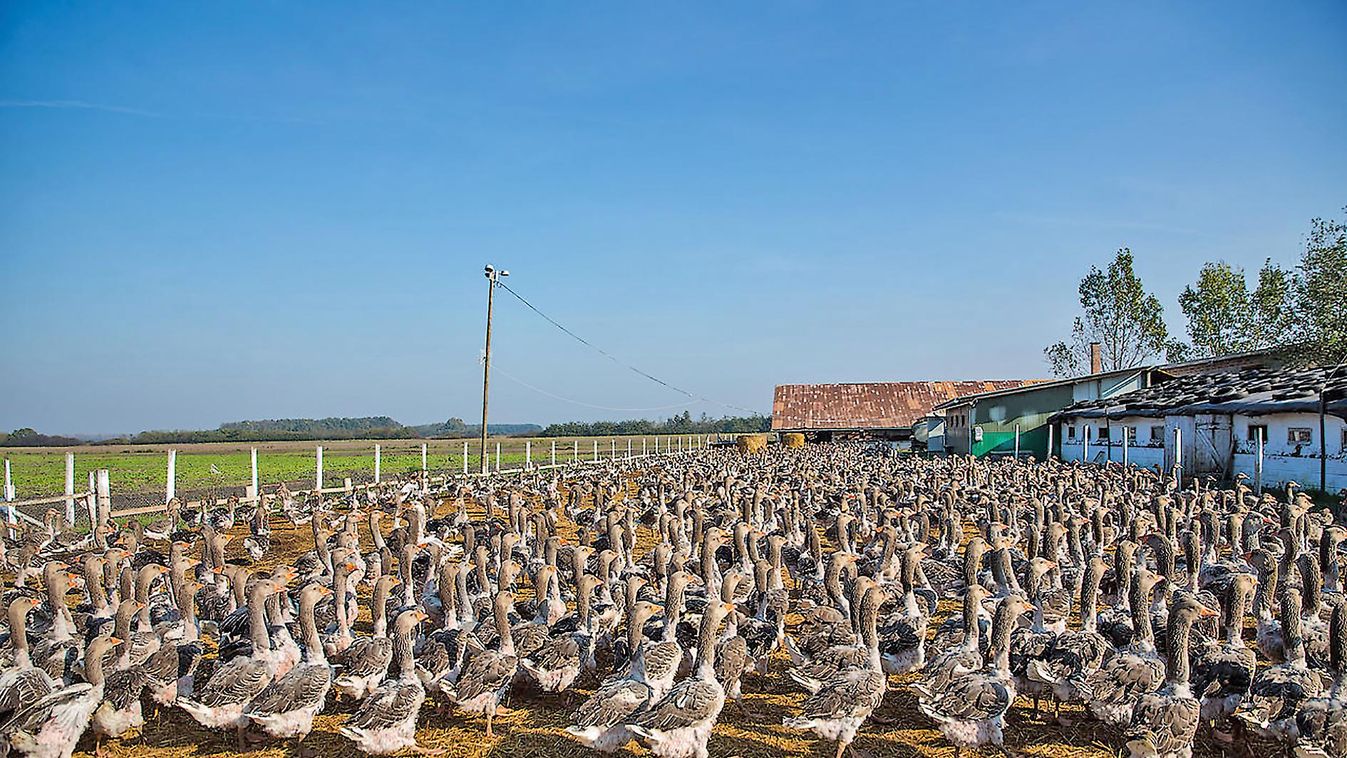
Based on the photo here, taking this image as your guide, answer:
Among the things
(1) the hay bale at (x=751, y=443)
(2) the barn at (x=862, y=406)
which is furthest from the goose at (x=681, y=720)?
(2) the barn at (x=862, y=406)

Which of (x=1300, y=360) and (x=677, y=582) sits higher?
(x=1300, y=360)

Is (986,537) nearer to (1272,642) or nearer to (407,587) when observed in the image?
(1272,642)

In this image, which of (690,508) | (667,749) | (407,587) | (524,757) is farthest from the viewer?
(690,508)

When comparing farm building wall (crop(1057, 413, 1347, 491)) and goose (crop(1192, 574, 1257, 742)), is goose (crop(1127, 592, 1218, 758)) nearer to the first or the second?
goose (crop(1192, 574, 1257, 742))

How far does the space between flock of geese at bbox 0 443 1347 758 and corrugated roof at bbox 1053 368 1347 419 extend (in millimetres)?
11364

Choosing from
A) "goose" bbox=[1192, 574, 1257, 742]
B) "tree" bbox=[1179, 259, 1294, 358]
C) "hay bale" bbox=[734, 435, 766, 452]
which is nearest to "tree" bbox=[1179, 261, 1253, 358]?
"tree" bbox=[1179, 259, 1294, 358]

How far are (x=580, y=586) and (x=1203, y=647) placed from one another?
5.43 m

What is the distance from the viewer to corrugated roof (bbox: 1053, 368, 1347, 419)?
22.9 m

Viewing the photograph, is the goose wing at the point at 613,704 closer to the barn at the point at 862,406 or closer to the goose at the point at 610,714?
the goose at the point at 610,714

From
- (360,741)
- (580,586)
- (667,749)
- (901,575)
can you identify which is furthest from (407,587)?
(901,575)

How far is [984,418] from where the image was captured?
143 ft

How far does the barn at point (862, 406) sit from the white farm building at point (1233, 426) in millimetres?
28547

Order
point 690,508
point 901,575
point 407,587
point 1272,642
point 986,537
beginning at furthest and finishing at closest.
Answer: point 690,508 < point 986,537 < point 901,575 < point 407,587 < point 1272,642

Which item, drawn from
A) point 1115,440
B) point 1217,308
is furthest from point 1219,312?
point 1115,440
